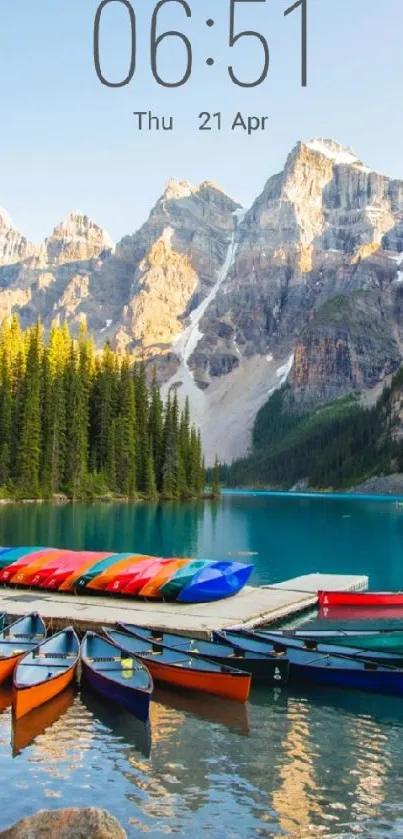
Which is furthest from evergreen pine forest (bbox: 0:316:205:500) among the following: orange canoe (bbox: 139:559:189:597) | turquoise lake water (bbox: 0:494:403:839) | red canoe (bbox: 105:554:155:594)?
turquoise lake water (bbox: 0:494:403:839)

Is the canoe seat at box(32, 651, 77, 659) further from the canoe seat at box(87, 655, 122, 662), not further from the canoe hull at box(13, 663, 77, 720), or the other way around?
the canoe hull at box(13, 663, 77, 720)

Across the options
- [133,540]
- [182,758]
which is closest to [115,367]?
[133,540]

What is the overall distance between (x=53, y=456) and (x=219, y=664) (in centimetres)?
9965

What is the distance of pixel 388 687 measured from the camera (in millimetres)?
25422

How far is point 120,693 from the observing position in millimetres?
22297

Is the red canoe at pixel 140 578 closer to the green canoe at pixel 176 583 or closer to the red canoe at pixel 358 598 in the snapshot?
the green canoe at pixel 176 583

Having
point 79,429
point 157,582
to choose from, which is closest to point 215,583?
point 157,582

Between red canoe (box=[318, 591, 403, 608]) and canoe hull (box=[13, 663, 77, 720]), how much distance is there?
2104cm

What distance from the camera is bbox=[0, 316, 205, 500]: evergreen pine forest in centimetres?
11775

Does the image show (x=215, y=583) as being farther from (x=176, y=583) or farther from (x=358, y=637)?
(x=358, y=637)

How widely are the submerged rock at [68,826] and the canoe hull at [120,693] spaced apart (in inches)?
405

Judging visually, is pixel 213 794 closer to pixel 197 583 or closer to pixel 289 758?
pixel 289 758

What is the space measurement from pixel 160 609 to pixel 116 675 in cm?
1080

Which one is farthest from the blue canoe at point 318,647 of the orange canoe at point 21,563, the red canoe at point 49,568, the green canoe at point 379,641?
the orange canoe at point 21,563
